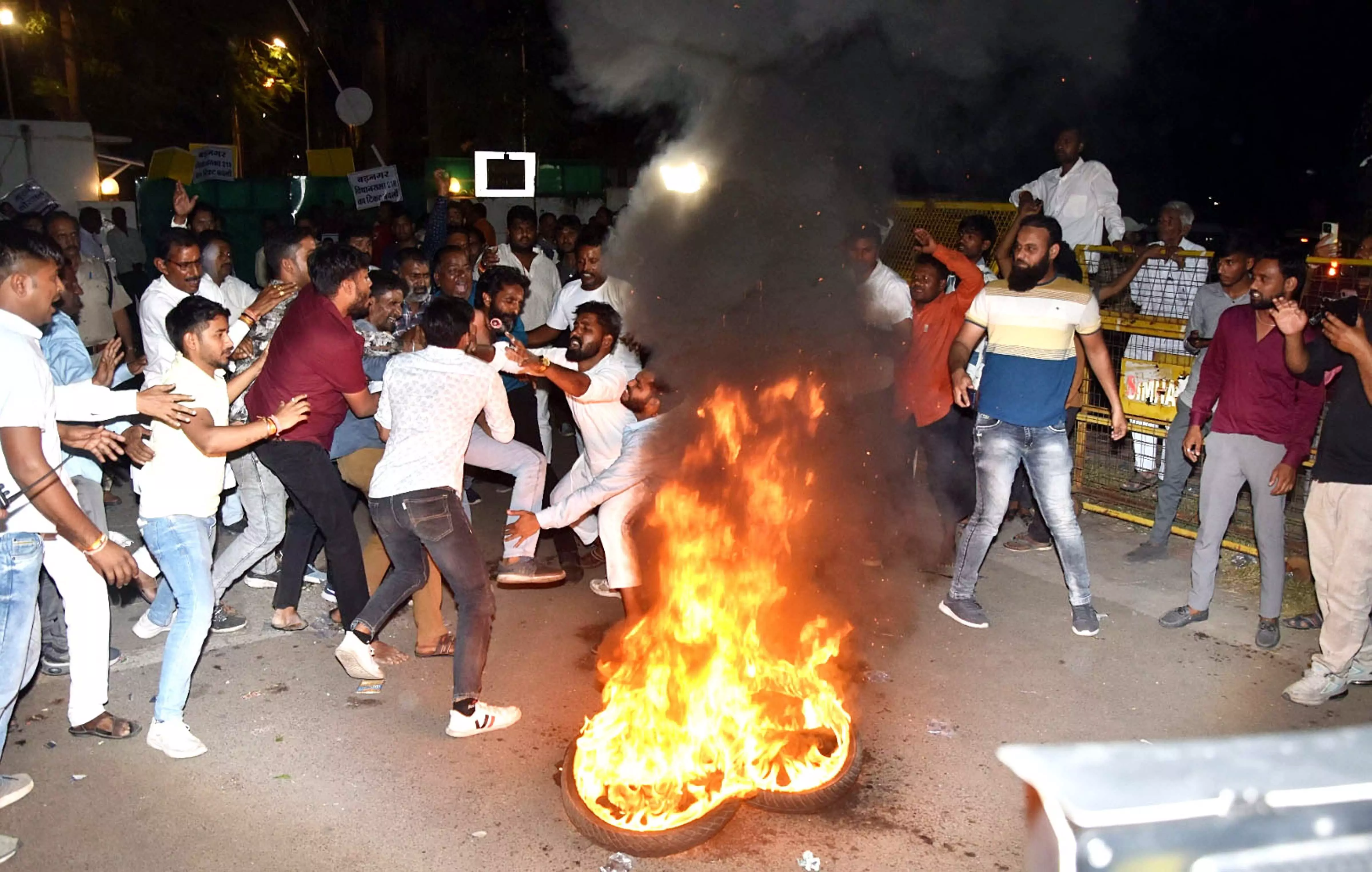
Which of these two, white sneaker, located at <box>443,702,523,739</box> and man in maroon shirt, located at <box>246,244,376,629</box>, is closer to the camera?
white sneaker, located at <box>443,702,523,739</box>

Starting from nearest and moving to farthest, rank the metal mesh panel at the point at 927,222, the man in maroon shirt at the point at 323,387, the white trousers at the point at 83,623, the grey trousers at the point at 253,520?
the white trousers at the point at 83,623, the man in maroon shirt at the point at 323,387, the grey trousers at the point at 253,520, the metal mesh panel at the point at 927,222

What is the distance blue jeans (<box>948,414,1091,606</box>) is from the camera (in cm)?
568

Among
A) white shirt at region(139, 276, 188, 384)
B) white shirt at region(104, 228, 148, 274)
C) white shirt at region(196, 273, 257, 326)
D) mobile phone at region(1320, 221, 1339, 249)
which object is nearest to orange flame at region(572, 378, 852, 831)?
white shirt at region(139, 276, 188, 384)

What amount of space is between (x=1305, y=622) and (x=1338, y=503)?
1.35 m

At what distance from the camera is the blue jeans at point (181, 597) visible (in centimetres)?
445

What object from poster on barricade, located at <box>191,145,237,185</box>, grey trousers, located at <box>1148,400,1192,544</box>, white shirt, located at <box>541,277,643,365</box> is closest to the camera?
white shirt, located at <box>541,277,643,365</box>

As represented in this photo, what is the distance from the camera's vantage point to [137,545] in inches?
262

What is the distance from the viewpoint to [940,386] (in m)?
6.61

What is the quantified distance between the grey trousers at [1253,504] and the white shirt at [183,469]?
488 cm

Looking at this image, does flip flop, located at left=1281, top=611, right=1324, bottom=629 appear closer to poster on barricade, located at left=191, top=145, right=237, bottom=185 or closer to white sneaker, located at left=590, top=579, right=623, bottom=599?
white sneaker, located at left=590, top=579, right=623, bottom=599

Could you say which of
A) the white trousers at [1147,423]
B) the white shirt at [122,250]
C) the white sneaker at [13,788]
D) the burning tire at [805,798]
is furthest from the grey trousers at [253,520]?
the white shirt at [122,250]

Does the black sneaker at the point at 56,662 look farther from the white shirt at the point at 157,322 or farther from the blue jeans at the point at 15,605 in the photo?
the white shirt at the point at 157,322

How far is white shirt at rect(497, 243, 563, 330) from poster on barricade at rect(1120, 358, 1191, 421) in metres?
4.45

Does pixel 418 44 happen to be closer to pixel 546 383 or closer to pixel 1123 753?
pixel 546 383
